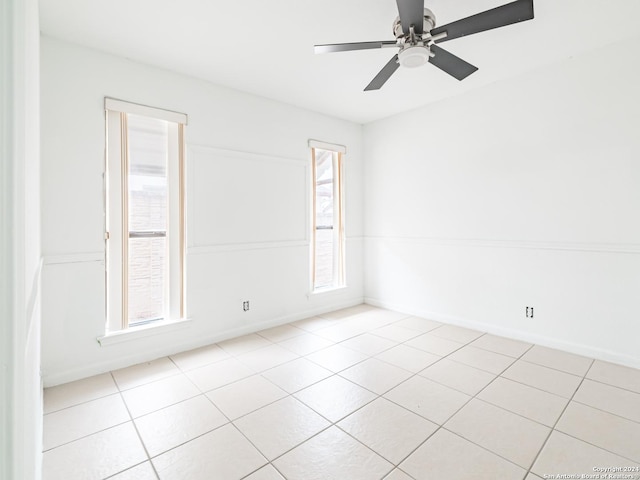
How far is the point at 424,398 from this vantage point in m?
2.41

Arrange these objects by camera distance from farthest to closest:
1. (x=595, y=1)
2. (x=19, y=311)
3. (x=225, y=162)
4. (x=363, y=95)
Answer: (x=363, y=95) → (x=225, y=162) → (x=595, y=1) → (x=19, y=311)

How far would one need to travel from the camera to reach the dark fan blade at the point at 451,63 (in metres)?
2.28

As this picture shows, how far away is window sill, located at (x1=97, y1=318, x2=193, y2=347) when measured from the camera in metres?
2.85

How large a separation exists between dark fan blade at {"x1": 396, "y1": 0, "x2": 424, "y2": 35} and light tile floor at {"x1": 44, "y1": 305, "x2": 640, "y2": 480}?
8.34ft

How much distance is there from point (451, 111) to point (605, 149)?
1.62 m

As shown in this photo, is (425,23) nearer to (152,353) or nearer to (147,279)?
(147,279)

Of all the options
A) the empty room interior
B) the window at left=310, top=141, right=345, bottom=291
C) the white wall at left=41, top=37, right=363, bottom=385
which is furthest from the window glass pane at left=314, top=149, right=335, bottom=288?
the white wall at left=41, top=37, right=363, bottom=385

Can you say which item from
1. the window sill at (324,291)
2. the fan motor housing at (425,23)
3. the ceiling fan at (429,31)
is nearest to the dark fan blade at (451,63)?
the ceiling fan at (429,31)

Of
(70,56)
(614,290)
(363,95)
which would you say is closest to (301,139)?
(363,95)

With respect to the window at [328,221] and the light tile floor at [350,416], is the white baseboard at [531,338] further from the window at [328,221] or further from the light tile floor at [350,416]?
the window at [328,221]

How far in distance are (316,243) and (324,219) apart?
1.27 feet

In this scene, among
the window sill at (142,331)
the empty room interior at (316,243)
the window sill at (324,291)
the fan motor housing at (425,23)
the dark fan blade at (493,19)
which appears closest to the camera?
the dark fan blade at (493,19)

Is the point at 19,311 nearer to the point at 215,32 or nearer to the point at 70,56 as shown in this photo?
the point at 215,32

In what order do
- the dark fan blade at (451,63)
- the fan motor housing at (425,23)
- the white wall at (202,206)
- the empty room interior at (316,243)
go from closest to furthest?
the empty room interior at (316,243) → the fan motor housing at (425,23) → the dark fan blade at (451,63) → the white wall at (202,206)
